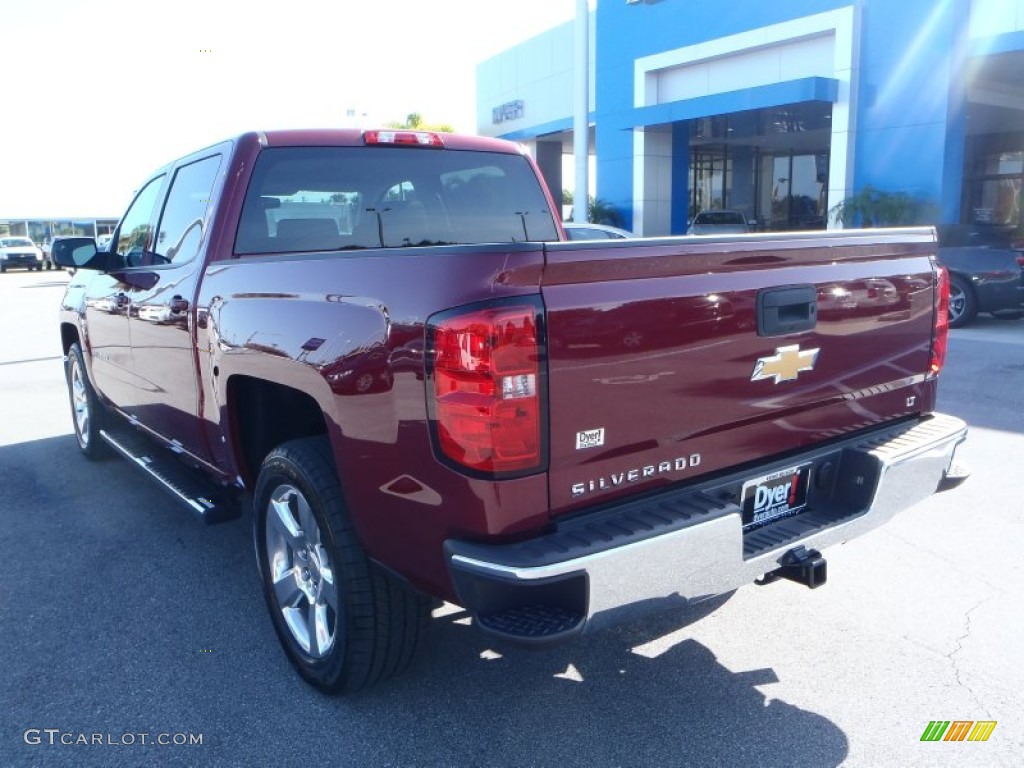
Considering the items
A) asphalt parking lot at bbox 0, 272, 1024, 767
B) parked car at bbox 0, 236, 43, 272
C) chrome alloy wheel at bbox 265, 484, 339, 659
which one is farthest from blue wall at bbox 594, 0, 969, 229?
parked car at bbox 0, 236, 43, 272

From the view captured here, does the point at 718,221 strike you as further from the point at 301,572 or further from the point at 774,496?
the point at 301,572

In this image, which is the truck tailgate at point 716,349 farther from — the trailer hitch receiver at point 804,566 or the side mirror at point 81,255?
the side mirror at point 81,255

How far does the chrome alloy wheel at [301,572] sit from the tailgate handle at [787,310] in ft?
5.41

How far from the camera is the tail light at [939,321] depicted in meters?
3.44

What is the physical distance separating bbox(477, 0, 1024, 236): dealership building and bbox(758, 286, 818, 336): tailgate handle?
16.4 meters

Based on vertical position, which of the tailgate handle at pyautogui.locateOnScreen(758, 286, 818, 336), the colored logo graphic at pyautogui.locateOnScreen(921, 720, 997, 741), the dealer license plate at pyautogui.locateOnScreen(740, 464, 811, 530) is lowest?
the colored logo graphic at pyautogui.locateOnScreen(921, 720, 997, 741)

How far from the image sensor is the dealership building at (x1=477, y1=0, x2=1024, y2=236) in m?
17.4

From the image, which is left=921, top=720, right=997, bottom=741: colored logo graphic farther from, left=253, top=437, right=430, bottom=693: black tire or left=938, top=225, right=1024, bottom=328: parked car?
left=938, top=225, right=1024, bottom=328: parked car

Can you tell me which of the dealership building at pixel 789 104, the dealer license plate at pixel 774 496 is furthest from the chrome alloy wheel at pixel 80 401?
the dealership building at pixel 789 104

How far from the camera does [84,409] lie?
6.21 meters

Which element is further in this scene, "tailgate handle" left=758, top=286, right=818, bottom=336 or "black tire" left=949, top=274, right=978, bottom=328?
"black tire" left=949, top=274, right=978, bottom=328

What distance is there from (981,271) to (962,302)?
51 cm

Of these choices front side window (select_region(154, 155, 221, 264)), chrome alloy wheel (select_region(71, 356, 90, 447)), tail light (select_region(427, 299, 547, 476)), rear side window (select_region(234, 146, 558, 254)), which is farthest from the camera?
chrome alloy wheel (select_region(71, 356, 90, 447))

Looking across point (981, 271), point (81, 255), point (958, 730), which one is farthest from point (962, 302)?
point (81, 255)
